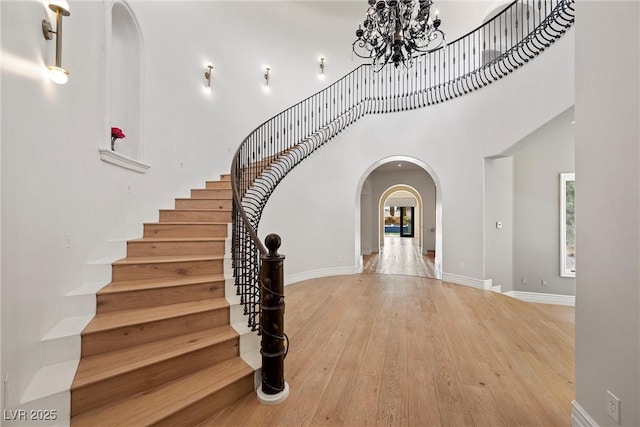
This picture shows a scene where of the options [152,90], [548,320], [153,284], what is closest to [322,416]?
[153,284]

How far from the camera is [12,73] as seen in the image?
1464 mm

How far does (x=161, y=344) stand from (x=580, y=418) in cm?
280

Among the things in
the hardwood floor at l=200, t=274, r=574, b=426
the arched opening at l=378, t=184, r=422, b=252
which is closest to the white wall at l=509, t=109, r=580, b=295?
the hardwood floor at l=200, t=274, r=574, b=426

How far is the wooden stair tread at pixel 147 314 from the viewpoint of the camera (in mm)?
1889

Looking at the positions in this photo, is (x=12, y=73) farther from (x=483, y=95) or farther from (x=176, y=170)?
(x=483, y=95)

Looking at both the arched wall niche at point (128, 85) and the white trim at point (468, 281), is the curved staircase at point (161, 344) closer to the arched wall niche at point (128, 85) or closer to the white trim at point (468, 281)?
the arched wall niche at point (128, 85)

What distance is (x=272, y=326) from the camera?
192 centimetres

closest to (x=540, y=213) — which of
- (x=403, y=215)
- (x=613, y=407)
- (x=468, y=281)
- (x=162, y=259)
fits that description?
(x=468, y=281)

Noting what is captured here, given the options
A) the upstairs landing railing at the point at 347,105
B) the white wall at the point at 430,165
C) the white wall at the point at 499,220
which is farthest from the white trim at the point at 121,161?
the white wall at the point at 499,220

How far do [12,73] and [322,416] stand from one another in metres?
2.78

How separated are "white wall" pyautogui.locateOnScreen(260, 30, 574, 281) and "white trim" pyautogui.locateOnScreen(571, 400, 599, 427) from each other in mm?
3594

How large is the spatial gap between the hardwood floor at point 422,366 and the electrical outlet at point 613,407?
1.56 feet

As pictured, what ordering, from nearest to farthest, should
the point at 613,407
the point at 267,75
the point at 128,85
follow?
the point at 613,407
the point at 128,85
the point at 267,75

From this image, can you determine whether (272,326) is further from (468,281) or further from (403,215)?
(403,215)
